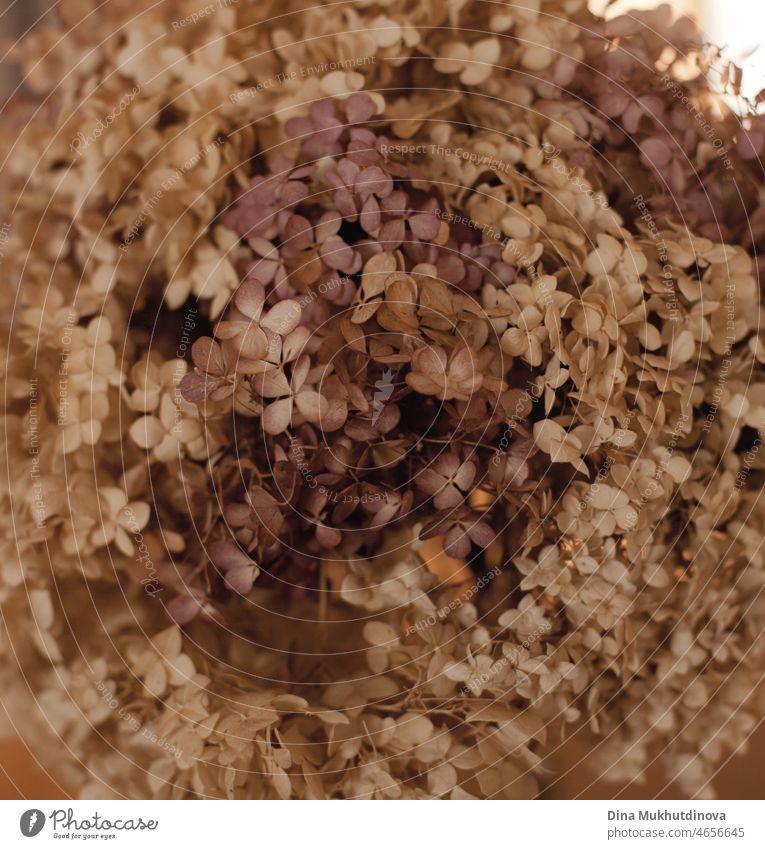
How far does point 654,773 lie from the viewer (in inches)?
19.8

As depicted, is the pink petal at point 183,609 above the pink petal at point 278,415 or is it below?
below

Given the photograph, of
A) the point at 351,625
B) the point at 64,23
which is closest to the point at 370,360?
the point at 351,625

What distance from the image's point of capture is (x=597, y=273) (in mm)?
441

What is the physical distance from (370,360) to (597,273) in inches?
5.9
